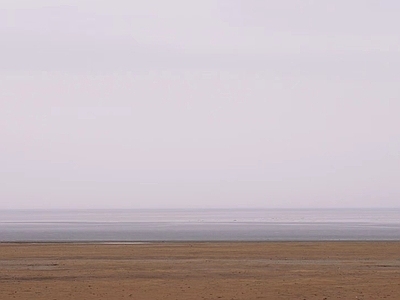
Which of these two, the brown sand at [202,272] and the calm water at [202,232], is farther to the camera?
the calm water at [202,232]

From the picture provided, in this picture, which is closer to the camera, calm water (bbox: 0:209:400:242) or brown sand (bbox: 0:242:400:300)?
brown sand (bbox: 0:242:400:300)

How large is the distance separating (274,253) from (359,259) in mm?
5750

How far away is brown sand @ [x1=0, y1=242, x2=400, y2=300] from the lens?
25.2 m

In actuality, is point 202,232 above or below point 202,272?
above

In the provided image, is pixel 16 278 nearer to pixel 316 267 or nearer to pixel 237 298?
pixel 237 298

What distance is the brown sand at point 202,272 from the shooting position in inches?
991

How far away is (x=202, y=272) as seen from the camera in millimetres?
31688

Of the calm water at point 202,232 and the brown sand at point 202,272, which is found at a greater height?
the calm water at point 202,232

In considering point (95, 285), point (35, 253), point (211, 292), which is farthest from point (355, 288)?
point (35, 253)

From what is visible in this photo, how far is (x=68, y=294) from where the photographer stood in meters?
25.0

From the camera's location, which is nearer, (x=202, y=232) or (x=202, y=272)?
(x=202, y=272)

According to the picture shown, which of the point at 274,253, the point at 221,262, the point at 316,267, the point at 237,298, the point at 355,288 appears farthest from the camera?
the point at 274,253

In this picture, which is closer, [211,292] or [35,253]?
[211,292]

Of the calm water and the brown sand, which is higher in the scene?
the calm water
